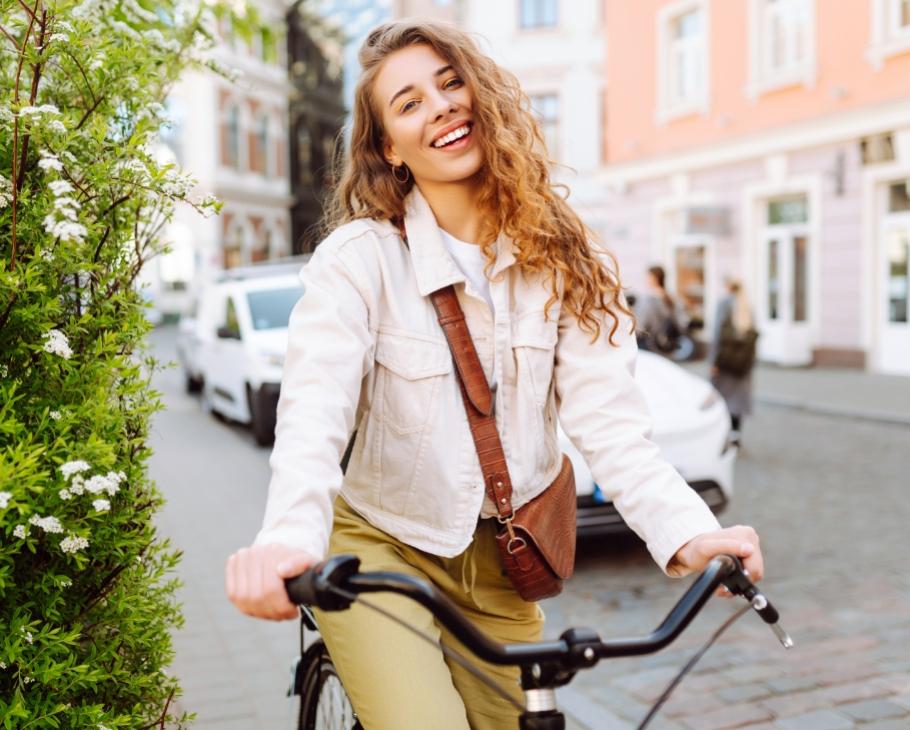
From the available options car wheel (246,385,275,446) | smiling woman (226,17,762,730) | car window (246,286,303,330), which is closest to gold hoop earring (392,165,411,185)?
smiling woman (226,17,762,730)

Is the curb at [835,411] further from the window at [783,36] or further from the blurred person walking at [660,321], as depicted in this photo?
the window at [783,36]

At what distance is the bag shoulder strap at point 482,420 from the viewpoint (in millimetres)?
2059

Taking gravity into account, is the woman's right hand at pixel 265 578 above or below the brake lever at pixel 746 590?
above

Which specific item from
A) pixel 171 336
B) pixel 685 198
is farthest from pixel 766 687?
pixel 171 336

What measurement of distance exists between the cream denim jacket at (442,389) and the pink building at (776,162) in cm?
1495

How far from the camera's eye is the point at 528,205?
2.21 m

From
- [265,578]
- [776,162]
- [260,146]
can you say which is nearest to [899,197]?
[776,162]

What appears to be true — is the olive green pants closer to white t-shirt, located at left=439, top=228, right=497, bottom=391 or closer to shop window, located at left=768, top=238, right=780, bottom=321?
white t-shirt, located at left=439, top=228, right=497, bottom=391

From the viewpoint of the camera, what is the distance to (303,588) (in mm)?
1516

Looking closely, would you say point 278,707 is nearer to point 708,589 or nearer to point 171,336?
point 708,589

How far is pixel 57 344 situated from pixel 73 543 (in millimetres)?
377

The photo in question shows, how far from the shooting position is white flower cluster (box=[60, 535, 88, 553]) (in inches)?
78.6

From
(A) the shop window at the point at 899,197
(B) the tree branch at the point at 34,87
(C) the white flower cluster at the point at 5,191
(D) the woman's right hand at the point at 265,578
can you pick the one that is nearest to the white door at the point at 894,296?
(A) the shop window at the point at 899,197

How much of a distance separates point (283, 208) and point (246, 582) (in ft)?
151
